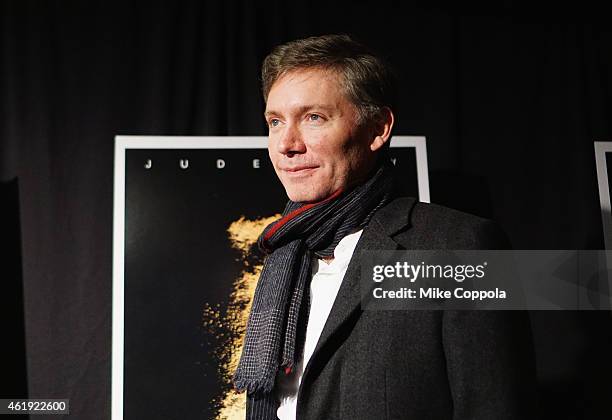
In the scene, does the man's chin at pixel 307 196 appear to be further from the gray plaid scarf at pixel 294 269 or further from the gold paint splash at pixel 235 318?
the gold paint splash at pixel 235 318

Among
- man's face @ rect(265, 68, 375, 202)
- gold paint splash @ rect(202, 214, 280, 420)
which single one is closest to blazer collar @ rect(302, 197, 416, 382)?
man's face @ rect(265, 68, 375, 202)

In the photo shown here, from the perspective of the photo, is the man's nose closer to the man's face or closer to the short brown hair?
the man's face

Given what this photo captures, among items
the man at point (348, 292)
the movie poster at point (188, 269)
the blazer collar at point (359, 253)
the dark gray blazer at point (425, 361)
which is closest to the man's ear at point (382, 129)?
the man at point (348, 292)

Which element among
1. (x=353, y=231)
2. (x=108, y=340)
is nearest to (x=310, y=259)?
(x=353, y=231)

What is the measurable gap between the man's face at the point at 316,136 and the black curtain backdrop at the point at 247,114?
0.92 meters

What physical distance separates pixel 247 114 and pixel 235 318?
776 millimetres

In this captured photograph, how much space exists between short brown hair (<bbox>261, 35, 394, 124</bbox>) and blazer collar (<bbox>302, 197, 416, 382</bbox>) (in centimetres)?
23

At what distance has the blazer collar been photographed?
1473mm

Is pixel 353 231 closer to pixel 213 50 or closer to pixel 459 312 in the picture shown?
pixel 459 312

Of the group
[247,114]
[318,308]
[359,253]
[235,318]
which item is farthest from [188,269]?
[359,253]

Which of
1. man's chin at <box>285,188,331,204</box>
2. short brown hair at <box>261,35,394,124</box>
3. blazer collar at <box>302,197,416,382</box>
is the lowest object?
blazer collar at <box>302,197,416,382</box>

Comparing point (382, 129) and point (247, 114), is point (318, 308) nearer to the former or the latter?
point (382, 129)

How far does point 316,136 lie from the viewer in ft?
5.31

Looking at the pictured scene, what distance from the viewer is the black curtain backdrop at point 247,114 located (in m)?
2.43
